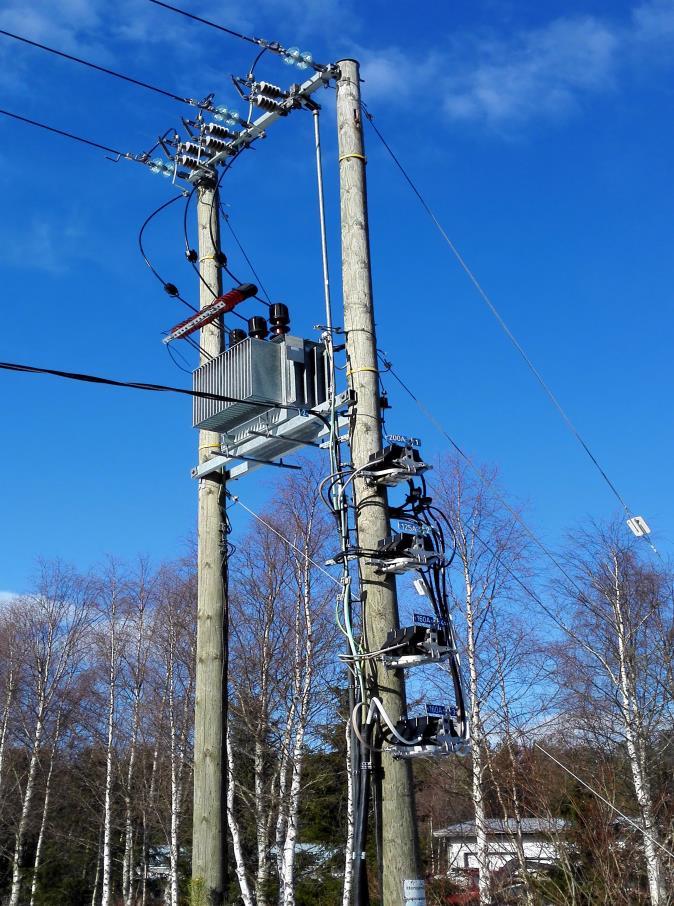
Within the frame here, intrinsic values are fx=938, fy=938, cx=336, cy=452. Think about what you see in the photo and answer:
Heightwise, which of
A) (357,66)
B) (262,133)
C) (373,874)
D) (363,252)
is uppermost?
(262,133)

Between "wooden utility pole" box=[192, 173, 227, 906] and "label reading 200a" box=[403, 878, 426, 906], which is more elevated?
"wooden utility pole" box=[192, 173, 227, 906]

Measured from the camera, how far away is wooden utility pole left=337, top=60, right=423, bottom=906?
→ 5230mm

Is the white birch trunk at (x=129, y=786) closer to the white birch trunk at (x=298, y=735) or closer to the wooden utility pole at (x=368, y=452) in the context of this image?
the white birch trunk at (x=298, y=735)

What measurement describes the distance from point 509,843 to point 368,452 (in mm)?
10099

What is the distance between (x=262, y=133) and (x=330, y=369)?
13.3 feet

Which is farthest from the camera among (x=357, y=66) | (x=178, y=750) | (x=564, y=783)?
(x=178, y=750)

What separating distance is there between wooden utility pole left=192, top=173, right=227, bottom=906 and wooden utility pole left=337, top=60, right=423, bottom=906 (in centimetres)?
275

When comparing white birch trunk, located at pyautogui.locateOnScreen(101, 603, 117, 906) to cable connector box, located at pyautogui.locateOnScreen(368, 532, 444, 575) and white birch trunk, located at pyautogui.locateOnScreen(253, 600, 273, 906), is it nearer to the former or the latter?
white birch trunk, located at pyautogui.locateOnScreen(253, 600, 273, 906)

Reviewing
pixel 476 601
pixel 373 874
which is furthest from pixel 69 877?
pixel 476 601

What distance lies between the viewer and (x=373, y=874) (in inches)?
853

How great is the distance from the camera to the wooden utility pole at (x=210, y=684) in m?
7.64

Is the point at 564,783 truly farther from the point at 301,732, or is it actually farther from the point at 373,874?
the point at 373,874

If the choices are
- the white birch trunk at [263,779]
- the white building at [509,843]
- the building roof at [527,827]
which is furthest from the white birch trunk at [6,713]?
the building roof at [527,827]

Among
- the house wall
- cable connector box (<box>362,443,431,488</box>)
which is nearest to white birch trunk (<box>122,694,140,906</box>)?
the house wall
